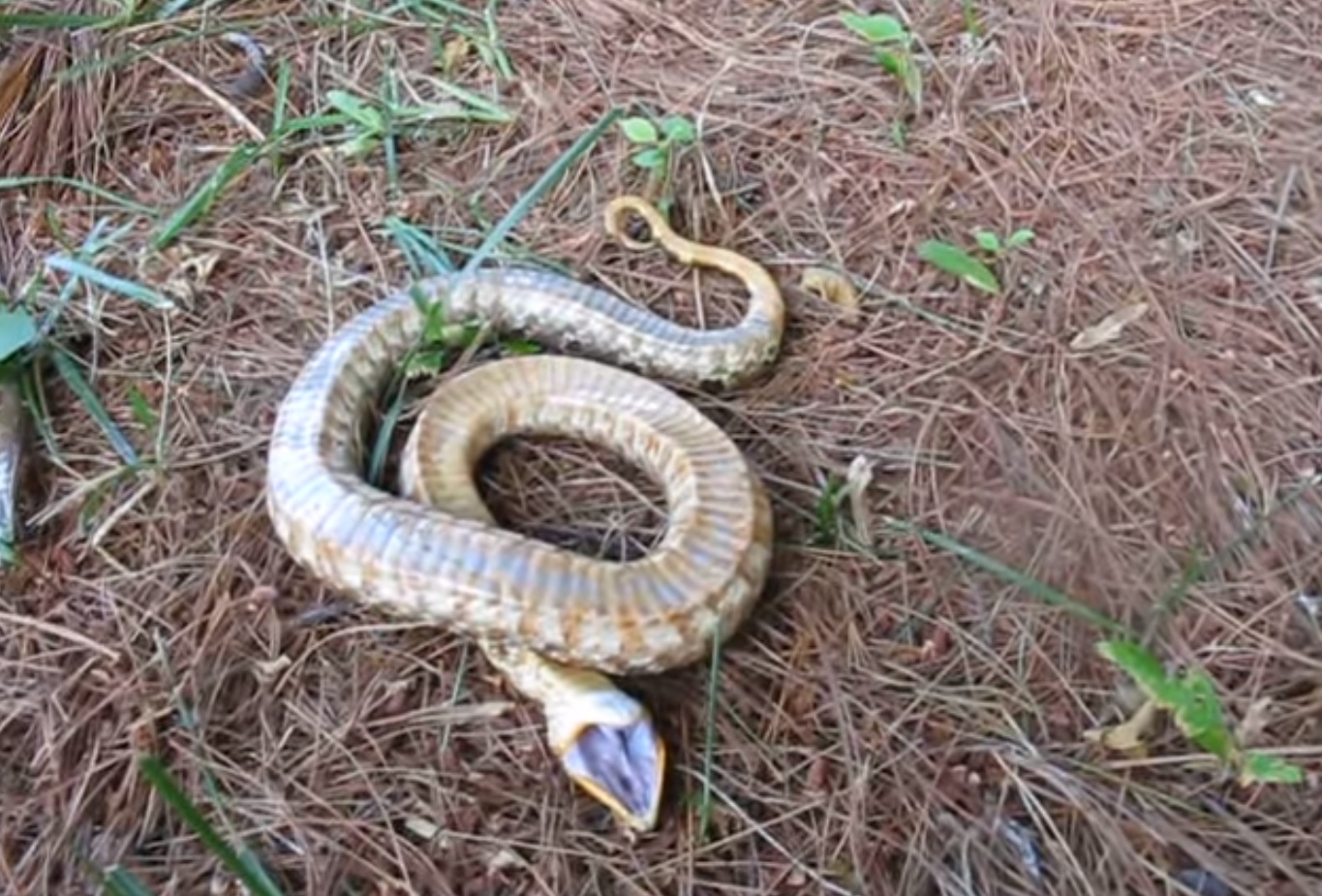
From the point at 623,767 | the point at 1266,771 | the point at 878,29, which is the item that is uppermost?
the point at 878,29

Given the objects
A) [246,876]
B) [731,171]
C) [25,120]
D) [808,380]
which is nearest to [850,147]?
[731,171]

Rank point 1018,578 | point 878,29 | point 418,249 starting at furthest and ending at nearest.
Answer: point 878,29 < point 418,249 < point 1018,578

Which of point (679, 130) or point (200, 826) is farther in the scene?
point (679, 130)

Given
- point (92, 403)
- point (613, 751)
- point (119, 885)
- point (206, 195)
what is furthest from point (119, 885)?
point (206, 195)

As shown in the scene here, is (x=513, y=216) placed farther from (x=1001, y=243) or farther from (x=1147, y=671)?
(x=1147, y=671)

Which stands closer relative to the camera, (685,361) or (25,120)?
(685,361)

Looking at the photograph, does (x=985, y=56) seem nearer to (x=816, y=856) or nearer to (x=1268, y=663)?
(x=1268, y=663)

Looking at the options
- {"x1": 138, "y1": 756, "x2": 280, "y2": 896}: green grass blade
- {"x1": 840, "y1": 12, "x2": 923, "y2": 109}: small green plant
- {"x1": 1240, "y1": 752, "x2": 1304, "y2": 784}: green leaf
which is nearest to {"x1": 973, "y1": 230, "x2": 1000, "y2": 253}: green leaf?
{"x1": 840, "y1": 12, "x2": 923, "y2": 109}: small green plant
